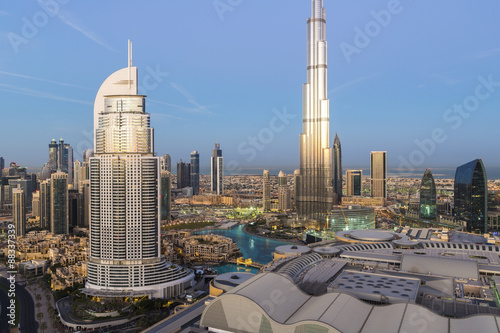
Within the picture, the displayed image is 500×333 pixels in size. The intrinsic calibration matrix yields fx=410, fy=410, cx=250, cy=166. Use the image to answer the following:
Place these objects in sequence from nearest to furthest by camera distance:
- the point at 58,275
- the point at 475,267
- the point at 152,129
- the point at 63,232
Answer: the point at 475,267 → the point at 152,129 → the point at 58,275 → the point at 63,232

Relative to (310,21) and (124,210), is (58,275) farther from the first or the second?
(310,21)

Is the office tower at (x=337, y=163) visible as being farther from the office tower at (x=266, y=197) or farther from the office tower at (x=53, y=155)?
the office tower at (x=53, y=155)

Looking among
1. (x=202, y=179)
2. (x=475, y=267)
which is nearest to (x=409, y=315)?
(x=475, y=267)

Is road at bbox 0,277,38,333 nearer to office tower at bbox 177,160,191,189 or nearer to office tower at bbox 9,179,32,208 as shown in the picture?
office tower at bbox 9,179,32,208

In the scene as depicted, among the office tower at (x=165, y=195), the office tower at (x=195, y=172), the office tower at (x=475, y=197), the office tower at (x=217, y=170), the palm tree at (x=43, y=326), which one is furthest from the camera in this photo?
the office tower at (x=195, y=172)

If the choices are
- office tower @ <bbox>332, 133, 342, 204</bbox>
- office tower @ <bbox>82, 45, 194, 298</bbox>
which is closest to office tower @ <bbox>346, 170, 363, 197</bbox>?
office tower @ <bbox>332, 133, 342, 204</bbox>

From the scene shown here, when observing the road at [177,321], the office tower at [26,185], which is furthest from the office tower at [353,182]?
the road at [177,321]
